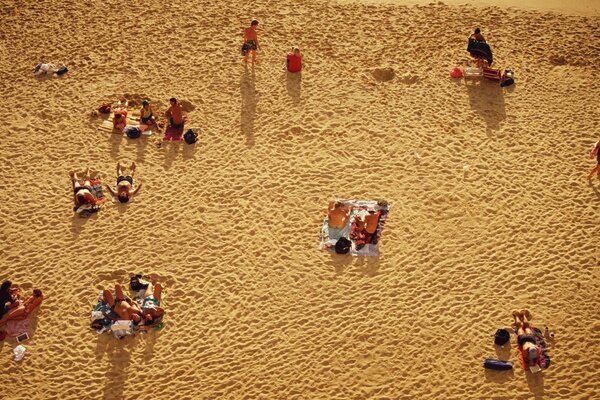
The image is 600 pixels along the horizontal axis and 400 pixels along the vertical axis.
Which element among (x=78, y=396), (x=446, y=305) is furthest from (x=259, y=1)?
(x=78, y=396)

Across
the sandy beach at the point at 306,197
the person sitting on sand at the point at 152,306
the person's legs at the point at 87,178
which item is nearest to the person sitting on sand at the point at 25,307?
the sandy beach at the point at 306,197

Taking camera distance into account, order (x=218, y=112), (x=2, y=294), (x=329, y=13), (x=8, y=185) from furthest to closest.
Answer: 1. (x=329, y=13)
2. (x=218, y=112)
3. (x=8, y=185)
4. (x=2, y=294)

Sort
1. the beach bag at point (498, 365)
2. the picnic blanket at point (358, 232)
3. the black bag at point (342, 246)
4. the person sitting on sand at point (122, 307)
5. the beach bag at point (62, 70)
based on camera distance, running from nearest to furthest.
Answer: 1. the beach bag at point (498, 365)
2. the person sitting on sand at point (122, 307)
3. the black bag at point (342, 246)
4. the picnic blanket at point (358, 232)
5. the beach bag at point (62, 70)

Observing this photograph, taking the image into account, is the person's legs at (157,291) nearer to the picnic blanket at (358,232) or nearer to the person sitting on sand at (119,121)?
the picnic blanket at (358,232)

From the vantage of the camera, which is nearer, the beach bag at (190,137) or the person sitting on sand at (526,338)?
the person sitting on sand at (526,338)

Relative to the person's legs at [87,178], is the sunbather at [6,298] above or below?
below

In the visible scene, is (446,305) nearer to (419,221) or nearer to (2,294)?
(419,221)
